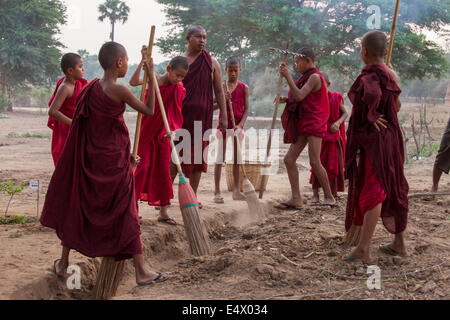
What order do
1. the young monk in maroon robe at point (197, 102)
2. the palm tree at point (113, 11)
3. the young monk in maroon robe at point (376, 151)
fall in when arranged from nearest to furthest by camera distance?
the young monk in maroon robe at point (376, 151), the young monk in maroon robe at point (197, 102), the palm tree at point (113, 11)

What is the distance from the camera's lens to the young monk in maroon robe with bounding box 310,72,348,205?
6574mm

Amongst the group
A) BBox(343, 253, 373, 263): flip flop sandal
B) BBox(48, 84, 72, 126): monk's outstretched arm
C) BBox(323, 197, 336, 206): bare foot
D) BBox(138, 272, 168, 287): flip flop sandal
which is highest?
BBox(48, 84, 72, 126): monk's outstretched arm

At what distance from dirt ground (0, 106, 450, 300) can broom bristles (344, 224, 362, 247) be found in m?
0.08

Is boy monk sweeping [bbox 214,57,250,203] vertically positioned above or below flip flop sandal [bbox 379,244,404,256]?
above

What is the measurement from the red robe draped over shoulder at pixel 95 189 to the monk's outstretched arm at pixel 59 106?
43.8 inches

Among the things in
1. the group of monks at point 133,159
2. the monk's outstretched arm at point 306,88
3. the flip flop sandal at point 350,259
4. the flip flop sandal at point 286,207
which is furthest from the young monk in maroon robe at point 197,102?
the flip flop sandal at point 350,259

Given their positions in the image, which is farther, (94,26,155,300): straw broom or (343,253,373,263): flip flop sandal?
(343,253,373,263): flip flop sandal

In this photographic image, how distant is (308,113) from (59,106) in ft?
9.65

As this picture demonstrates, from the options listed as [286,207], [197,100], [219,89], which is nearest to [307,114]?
[219,89]

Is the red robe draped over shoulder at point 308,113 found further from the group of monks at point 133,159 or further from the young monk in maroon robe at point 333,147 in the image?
the group of monks at point 133,159

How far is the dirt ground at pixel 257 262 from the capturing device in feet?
10.4

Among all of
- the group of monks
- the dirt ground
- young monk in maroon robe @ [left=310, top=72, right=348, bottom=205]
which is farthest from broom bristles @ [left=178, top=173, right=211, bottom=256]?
young monk in maroon robe @ [left=310, top=72, right=348, bottom=205]

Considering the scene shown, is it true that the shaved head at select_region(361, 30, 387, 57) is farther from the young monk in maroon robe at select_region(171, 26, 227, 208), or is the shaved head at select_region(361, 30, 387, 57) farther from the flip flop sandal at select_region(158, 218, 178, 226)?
the flip flop sandal at select_region(158, 218, 178, 226)

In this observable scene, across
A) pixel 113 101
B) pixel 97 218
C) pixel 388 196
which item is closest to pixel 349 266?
pixel 388 196
